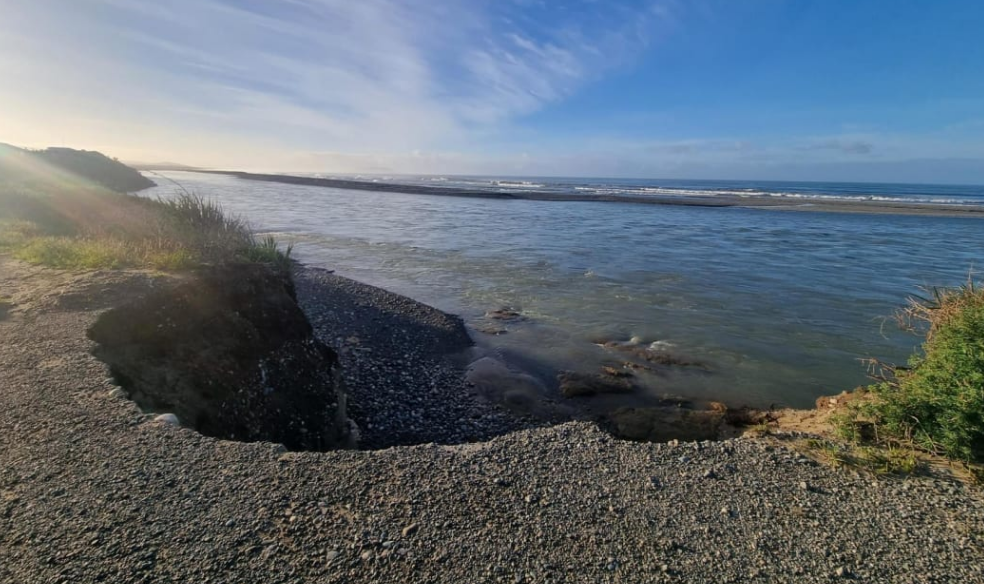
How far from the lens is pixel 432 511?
12.9 feet

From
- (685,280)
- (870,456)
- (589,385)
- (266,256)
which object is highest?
(266,256)

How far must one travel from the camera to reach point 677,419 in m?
8.16

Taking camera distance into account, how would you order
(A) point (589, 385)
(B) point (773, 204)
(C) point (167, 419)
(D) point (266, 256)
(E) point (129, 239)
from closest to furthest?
(C) point (167, 419) < (A) point (589, 385) < (E) point (129, 239) < (D) point (266, 256) < (B) point (773, 204)

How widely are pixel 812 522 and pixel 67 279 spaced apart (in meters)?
11.3

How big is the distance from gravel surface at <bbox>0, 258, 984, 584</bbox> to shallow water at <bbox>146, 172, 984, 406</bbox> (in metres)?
5.21

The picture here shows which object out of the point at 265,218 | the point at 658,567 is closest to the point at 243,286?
the point at 658,567

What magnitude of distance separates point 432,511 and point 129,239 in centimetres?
1154

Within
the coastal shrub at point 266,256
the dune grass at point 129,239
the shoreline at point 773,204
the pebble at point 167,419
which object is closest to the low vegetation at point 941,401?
the pebble at point 167,419

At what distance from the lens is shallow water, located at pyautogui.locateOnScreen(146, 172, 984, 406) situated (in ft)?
37.0

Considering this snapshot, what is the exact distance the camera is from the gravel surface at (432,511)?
10.8ft

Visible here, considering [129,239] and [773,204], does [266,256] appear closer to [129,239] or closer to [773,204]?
[129,239]

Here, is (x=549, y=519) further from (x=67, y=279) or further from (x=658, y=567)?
(x=67, y=279)

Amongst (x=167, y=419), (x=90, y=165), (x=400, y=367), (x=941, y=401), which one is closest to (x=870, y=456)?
(x=941, y=401)

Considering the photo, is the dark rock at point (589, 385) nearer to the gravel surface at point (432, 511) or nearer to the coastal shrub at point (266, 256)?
the gravel surface at point (432, 511)
